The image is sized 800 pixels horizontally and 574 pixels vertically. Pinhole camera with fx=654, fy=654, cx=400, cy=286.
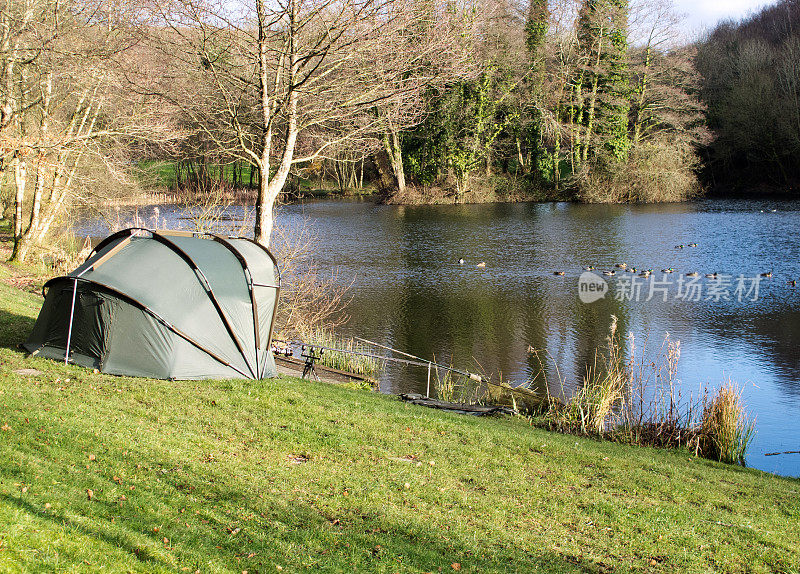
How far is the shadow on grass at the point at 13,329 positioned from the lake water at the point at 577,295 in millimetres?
6966

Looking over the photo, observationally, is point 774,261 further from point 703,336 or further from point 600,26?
point 600,26

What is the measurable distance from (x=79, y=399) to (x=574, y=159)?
153 feet

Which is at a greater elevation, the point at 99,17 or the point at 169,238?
the point at 99,17

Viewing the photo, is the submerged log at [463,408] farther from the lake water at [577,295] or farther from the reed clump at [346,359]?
the reed clump at [346,359]

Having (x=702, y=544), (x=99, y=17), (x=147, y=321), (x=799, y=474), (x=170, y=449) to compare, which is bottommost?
(x=799, y=474)

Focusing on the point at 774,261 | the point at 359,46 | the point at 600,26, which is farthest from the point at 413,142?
the point at 359,46

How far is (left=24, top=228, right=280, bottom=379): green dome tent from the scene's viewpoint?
31.0ft

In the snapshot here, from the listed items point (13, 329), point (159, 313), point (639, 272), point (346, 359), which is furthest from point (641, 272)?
point (13, 329)

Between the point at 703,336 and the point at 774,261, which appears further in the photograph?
the point at 774,261

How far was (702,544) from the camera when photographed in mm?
6246

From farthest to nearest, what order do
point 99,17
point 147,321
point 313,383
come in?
point 99,17
point 313,383
point 147,321

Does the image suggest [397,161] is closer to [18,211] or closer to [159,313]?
[18,211]

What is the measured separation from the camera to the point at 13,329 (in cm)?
1123

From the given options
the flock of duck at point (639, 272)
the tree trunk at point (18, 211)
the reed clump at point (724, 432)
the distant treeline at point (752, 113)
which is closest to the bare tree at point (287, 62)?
the reed clump at point (724, 432)
